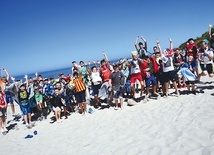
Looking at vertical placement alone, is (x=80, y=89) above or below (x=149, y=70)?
below

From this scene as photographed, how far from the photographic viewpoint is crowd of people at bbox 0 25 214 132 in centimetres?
890

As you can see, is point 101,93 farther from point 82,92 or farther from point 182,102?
point 182,102

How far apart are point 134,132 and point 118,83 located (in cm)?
316

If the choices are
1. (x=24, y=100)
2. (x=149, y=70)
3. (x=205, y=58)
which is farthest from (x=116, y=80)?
(x=24, y=100)

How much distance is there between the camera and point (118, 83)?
29.7 feet

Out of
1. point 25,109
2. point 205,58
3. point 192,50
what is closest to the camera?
point 205,58

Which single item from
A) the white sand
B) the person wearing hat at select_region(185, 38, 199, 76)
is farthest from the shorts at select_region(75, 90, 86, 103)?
the person wearing hat at select_region(185, 38, 199, 76)

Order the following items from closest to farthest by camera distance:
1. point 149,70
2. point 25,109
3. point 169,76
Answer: point 169,76, point 149,70, point 25,109

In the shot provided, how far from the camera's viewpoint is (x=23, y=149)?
6.98m

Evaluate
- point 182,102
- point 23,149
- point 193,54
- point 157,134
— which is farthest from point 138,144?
point 193,54

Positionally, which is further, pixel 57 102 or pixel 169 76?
pixel 57 102

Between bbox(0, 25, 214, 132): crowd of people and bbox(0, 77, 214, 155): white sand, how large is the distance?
2.14 ft

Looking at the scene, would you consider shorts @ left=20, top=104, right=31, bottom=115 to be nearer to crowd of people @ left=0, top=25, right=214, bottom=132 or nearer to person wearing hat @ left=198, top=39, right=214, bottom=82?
crowd of people @ left=0, top=25, right=214, bottom=132

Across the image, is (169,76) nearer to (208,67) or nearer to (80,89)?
(208,67)
